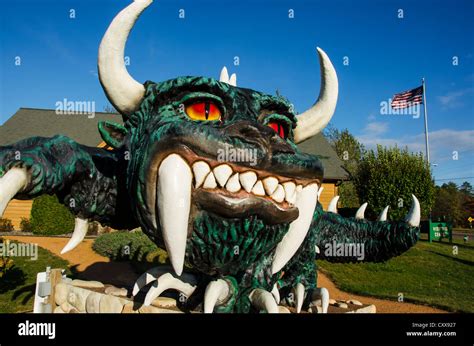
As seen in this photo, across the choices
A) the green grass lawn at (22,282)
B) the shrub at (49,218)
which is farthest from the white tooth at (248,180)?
the shrub at (49,218)

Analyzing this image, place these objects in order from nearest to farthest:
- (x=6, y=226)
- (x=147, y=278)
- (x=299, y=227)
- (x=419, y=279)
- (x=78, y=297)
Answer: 1. (x=299, y=227)
2. (x=147, y=278)
3. (x=78, y=297)
4. (x=419, y=279)
5. (x=6, y=226)

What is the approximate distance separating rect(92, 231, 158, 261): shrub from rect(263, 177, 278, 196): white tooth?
8350 mm

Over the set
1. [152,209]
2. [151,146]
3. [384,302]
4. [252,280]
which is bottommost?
[384,302]

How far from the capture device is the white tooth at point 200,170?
208cm

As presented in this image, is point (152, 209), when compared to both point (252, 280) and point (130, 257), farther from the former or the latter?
point (130, 257)

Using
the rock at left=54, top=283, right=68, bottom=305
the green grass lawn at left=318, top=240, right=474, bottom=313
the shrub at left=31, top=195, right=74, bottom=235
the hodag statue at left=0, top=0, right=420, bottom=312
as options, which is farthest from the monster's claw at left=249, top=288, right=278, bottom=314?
the shrub at left=31, top=195, right=74, bottom=235

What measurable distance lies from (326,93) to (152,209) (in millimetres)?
1473

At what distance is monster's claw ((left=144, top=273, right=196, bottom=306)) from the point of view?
8.30 ft

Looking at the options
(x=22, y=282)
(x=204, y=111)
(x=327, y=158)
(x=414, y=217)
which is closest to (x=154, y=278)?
(x=204, y=111)

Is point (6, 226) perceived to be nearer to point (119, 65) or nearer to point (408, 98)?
point (119, 65)

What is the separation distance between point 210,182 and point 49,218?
43.2 feet

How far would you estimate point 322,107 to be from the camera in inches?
109
